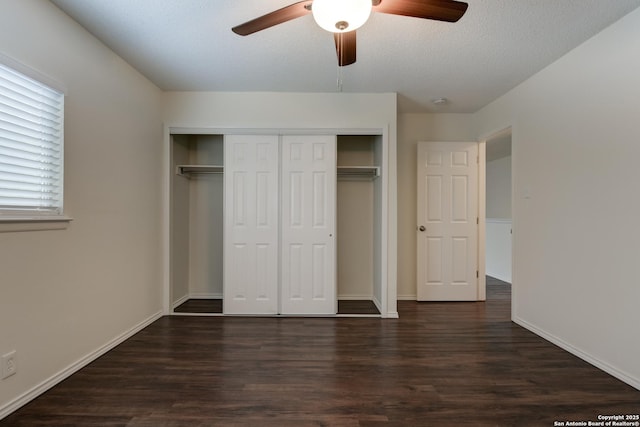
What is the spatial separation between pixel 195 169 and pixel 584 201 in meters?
3.83

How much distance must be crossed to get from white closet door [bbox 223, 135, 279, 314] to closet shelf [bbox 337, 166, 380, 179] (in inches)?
33.2

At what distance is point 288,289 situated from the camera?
3518 mm

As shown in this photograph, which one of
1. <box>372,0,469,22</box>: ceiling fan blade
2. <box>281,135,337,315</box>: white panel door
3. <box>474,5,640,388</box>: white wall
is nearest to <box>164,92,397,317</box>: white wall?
<box>281,135,337,315</box>: white panel door

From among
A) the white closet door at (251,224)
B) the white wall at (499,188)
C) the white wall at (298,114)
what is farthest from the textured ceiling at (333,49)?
the white wall at (499,188)

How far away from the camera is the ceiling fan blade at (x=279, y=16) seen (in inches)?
63.3

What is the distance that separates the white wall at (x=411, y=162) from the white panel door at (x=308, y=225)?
1168mm

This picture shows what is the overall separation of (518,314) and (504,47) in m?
2.55

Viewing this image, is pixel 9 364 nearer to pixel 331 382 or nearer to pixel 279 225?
pixel 331 382

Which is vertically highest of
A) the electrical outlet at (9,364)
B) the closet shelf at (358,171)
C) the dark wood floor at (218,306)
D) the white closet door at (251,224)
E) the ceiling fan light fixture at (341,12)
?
the ceiling fan light fixture at (341,12)

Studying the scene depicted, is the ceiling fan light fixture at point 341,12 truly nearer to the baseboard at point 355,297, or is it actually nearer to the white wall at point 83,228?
the white wall at point 83,228

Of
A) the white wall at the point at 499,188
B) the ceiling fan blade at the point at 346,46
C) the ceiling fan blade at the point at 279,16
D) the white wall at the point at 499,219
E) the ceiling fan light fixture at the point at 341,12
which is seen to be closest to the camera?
the ceiling fan light fixture at the point at 341,12

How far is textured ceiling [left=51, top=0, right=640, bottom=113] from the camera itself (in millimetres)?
2066

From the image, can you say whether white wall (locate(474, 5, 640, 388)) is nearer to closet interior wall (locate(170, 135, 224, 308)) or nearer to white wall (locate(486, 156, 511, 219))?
white wall (locate(486, 156, 511, 219))

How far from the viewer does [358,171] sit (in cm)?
388
